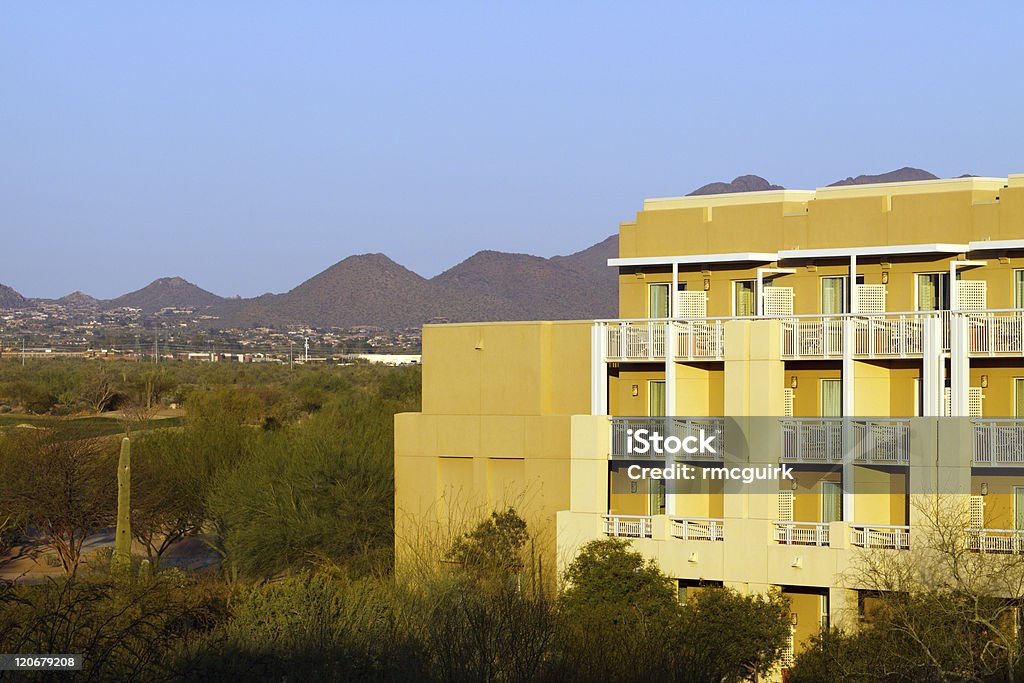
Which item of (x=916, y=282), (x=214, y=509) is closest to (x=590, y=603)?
(x=916, y=282)

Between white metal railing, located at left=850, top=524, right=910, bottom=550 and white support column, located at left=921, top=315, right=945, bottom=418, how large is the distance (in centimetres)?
273

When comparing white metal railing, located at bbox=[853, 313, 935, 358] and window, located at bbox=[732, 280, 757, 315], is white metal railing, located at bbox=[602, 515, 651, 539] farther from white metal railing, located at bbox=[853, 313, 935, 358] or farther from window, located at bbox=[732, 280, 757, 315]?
window, located at bbox=[732, 280, 757, 315]

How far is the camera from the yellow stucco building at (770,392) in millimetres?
29375

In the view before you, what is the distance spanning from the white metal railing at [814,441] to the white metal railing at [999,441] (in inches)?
121

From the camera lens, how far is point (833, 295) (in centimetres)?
3388

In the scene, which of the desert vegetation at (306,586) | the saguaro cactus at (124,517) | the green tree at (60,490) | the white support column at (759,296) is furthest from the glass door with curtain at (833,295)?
the green tree at (60,490)

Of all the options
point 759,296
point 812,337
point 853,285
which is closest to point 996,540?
point 812,337

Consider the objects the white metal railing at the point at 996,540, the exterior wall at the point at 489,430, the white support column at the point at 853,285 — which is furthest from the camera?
the exterior wall at the point at 489,430

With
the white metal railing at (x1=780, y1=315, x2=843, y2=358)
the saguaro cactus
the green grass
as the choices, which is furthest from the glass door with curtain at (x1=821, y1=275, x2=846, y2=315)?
the green grass

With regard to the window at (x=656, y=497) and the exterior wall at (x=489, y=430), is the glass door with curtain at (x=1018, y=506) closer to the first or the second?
the window at (x=656, y=497)

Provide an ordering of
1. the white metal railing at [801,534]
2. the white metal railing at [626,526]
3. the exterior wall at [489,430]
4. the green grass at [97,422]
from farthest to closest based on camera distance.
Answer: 1. the green grass at [97,422]
2. the exterior wall at [489,430]
3. the white metal railing at [626,526]
4. the white metal railing at [801,534]

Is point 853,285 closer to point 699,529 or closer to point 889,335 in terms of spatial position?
point 889,335

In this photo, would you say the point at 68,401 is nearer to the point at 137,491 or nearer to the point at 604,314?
the point at 137,491

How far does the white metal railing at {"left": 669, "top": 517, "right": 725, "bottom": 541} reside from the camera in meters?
30.6
